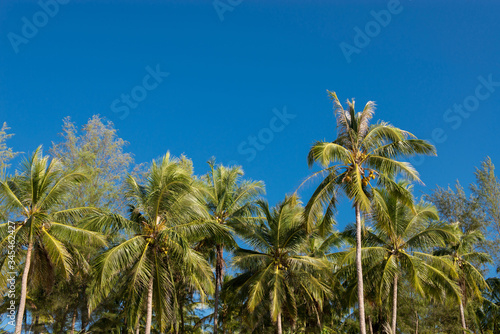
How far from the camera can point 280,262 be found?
22.7 m

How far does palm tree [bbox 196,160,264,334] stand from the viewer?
23969 millimetres

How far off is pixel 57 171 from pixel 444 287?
56.6ft

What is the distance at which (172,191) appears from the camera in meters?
18.2

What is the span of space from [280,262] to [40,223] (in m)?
10.9

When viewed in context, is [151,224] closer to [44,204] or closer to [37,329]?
[44,204]

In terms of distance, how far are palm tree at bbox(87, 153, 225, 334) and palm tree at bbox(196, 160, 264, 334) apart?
15.1ft

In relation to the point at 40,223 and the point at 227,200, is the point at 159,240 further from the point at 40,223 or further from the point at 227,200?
the point at 227,200

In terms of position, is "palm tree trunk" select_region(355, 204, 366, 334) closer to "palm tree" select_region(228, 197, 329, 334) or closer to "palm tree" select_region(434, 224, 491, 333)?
"palm tree" select_region(228, 197, 329, 334)

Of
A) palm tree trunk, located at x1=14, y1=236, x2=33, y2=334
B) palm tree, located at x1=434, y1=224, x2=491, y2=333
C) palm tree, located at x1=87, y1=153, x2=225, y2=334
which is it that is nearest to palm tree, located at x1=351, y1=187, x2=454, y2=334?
palm tree, located at x1=434, y1=224, x2=491, y2=333

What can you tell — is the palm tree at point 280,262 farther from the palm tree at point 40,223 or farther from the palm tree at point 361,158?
the palm tree at point 40,223

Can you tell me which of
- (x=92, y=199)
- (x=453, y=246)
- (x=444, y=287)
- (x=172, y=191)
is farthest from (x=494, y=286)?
(x=92, y=199)

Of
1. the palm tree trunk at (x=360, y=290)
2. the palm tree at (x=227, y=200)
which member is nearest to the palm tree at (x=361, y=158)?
the palm tree trunk at (x=360, y=290)

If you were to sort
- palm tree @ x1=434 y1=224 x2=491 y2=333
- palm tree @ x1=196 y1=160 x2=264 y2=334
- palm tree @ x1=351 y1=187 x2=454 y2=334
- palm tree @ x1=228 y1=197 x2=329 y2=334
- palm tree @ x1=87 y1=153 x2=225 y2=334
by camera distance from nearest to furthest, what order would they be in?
1. palm tree @ x1=87 y1=153 x2=225 y2=334
2. palm tree @ x1=351 y1=187 x2=454 y2=334
3. palm tree @ x1=228 y1=197 x2=329 y2=334
4. palm tree @ x1=196 y1=160 x2=264 y2=334
5. palm tree @ x1=434 y1=224 x2=491 y2=333

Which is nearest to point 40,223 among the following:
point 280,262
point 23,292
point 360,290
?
point 23,292
